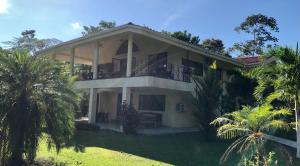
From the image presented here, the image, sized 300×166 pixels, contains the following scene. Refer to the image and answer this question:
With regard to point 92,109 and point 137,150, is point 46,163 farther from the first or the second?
point 92,109

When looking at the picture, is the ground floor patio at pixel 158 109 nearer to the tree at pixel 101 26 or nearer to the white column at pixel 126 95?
the white column at pixel 126 95

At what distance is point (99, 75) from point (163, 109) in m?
4.84

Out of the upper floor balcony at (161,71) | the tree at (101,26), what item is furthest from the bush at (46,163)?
the tree at (101,26)

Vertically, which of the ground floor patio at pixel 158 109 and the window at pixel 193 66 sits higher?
the window at pixel 193 66

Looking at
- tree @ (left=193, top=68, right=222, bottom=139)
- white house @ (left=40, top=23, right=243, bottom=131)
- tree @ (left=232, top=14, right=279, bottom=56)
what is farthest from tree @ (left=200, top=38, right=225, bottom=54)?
tree @ (left=193, top=68, right=222, bottom=139)

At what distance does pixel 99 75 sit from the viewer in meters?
23.6

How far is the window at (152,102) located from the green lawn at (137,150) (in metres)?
5.73

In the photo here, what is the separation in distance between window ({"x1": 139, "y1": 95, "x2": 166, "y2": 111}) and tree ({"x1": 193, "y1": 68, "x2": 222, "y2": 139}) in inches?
237

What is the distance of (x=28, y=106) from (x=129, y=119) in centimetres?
917

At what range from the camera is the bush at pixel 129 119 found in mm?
17719

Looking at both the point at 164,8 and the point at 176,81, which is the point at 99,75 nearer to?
the point at 176,81

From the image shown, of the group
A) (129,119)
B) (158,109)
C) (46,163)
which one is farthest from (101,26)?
(46,163)

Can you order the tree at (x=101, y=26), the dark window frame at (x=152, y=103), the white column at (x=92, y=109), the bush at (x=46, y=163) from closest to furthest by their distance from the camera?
the bush at (x=46, y=163), the white column at (x=92, y=109), the dark window frame at (x=152, y=103), the tree at (x=101, y=26)

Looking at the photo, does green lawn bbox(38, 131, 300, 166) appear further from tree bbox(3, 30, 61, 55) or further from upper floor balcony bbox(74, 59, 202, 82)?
tree bbox(3, 30, 61, 55)
